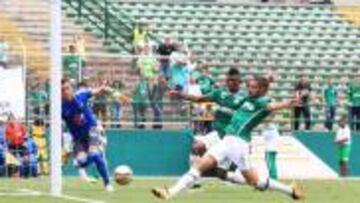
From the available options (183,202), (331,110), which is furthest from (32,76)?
(183,202)

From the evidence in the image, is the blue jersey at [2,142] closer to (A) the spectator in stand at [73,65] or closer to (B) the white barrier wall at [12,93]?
(B) the white barrier wall at [12,93]

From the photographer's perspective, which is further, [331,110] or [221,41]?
[221,41]

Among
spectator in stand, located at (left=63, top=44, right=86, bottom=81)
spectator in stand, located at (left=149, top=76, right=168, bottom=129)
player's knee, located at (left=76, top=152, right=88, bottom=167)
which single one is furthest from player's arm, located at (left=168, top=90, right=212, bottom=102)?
spectator in stand, located at (left=149, top=76, right=168, bottom=129)

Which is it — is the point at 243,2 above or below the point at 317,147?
above

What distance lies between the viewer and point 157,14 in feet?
137

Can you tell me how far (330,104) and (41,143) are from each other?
8.63 metres

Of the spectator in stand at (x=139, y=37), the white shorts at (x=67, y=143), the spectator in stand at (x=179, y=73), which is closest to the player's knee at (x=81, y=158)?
the white shorts at (x=67, y=143)

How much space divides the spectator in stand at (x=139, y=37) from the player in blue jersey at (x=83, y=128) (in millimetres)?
11538

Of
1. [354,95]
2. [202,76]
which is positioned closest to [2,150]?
[202,76]

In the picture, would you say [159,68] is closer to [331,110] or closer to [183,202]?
[331,110]

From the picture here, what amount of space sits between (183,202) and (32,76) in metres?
12.4

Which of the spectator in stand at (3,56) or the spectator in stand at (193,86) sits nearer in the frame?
the spectator in stand at (193,86)

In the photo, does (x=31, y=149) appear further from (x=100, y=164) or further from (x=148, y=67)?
(x=100, y=164)

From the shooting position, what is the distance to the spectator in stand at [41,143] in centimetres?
3071
